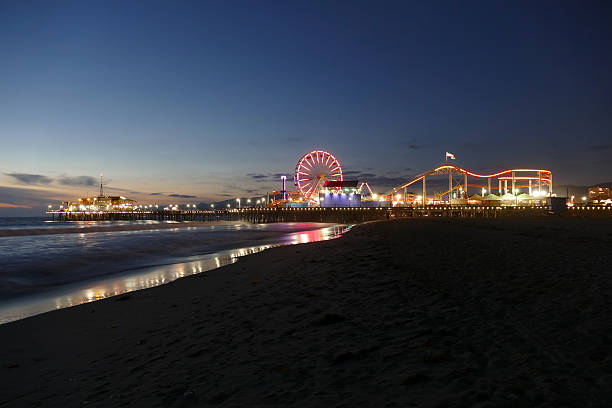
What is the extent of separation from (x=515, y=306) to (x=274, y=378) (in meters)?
3.53

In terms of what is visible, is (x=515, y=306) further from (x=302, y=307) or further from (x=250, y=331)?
(x=250, y=331)

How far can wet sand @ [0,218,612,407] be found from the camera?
2723 mm

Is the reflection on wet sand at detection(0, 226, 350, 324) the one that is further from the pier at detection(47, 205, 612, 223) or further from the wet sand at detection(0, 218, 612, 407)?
the pier at detection(47, 205, 612, 223)

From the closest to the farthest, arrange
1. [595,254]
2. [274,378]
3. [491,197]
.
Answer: [274,378], [595,254], [491,197]

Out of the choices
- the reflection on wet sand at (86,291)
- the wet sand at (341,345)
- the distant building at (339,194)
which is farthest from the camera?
the distant building at (339,194)

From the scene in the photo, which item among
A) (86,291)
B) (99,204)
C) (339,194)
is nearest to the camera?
(86,291)

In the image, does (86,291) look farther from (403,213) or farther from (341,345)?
(403,213)

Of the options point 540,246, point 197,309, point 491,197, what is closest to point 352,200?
point 491,197

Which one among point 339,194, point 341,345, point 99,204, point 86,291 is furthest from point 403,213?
point 99,204

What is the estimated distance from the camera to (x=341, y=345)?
3.75 m

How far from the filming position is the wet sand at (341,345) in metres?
2.72

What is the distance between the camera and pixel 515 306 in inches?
182

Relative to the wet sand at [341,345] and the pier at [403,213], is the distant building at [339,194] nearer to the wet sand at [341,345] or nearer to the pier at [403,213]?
the pier at [403,213]

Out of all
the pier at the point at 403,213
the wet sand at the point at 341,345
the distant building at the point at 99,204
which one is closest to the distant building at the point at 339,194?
the pier at the point at 403,213
